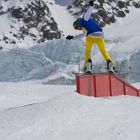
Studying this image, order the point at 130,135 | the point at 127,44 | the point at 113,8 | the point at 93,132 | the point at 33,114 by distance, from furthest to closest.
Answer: the point at 113,8 → the point at 127,44 → the point at 33,114 → the point at 93,132 → the point at 130,135

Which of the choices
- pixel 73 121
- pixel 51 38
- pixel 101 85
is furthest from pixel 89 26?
pixel 51 38

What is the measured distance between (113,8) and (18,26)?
20.3m

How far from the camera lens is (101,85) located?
10273 mm

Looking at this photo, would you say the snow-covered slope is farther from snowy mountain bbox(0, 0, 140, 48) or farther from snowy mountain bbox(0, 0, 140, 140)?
snowy mountain bbox(0, 0, 140, 48)

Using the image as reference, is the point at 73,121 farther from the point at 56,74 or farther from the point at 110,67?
the point at 56,74

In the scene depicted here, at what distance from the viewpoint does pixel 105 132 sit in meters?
6.29

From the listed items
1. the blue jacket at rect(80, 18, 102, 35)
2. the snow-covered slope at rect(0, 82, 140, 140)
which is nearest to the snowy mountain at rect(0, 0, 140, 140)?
the snow-covered slope at rect(0, 82, 140, 140)

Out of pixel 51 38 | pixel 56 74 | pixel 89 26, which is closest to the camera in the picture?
pixel 89 26

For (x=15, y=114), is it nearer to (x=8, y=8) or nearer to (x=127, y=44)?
(x=127, y=44)

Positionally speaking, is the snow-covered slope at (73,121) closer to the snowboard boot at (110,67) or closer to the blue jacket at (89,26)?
the snowboard boot at (110,67)

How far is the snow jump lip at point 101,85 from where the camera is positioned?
31.6 ft

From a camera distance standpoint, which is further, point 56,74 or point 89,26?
Answer: point 56,74

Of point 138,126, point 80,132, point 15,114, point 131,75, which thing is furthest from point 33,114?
point 131,75

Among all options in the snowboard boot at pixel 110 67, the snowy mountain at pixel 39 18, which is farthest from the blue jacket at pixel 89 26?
the snowy mountain at pixel 39 18
